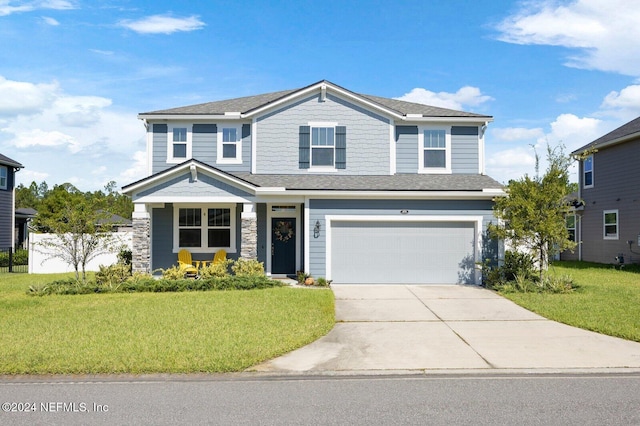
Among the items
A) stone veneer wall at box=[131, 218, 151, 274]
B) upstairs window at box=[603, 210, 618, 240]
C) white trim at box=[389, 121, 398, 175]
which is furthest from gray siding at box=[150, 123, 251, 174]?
upstairs window at box=[603, 210, 618, 240]

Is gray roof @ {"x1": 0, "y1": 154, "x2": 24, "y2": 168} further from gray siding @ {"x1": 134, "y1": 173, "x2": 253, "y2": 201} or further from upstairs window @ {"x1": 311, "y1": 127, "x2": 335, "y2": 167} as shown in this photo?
upstairs window @ {"x1": 311, "y1": 127, "x2": 335, "y2": 167}

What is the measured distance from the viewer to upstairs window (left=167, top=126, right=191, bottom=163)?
710 inches

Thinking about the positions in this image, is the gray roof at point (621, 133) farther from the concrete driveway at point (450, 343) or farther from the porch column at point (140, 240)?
the porch column at point (140, 240)

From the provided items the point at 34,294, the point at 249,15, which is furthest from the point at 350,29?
the point at 34,294

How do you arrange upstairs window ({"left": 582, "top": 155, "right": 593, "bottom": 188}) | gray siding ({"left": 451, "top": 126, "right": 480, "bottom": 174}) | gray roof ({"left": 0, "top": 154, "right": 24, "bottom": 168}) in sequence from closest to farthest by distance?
1. gray siding ({"left": 451, "top": 126, "right": 480, "bottom": 174})
2. upstairs window ({"left": 582, "top": 155, "right": 593, "bottom": 188})
3. gray roof ({"left": 0, "top": 154, "right": 24, "bottom": 168})

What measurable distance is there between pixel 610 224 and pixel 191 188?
20643 mm

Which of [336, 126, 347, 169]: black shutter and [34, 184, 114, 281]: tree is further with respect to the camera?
[336, 126, 347, 169]: black shutter

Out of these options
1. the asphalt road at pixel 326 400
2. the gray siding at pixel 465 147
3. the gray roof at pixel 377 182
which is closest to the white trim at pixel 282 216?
the gray roof at pixel 377 182

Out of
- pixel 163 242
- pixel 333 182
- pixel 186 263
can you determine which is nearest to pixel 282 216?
A: pixel 333 182

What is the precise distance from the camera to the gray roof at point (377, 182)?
629 inches

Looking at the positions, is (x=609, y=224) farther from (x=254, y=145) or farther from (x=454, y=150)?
(x=254, y=145)

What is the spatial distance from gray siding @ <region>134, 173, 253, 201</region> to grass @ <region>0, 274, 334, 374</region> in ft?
11.4

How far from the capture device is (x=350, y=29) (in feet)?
60.3

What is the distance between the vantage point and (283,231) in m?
17.7
